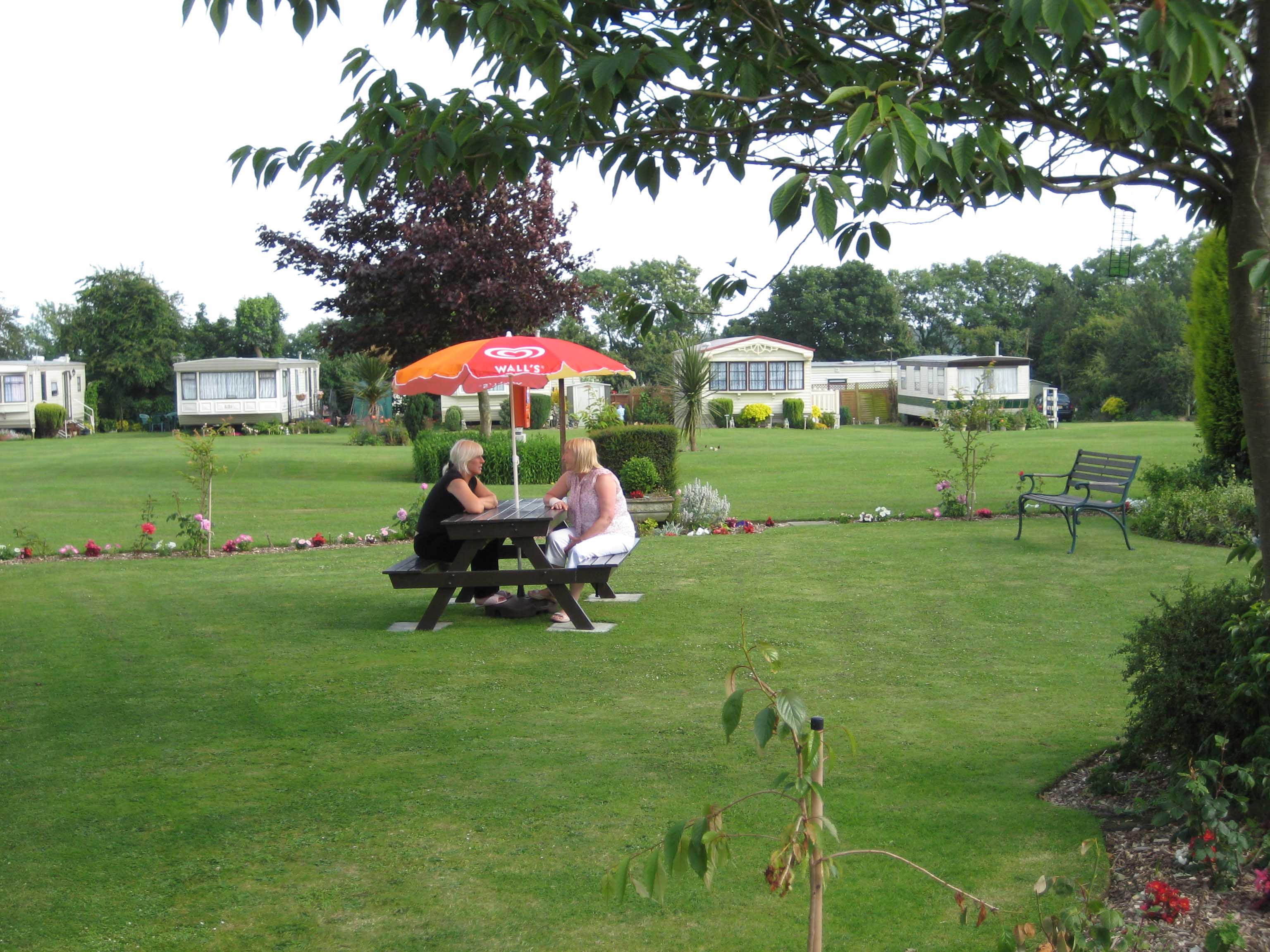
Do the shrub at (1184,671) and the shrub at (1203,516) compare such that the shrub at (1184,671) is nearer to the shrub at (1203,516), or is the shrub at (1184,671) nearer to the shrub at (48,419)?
the shrub at (1203,516)

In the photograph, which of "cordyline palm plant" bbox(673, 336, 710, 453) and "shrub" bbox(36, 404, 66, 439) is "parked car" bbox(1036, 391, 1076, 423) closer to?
"cordyline palm plant" bbox(673, 336, 710, 453)

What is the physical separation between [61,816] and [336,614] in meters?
4.00

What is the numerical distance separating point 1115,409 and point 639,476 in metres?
38.9

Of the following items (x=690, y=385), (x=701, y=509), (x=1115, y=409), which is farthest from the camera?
(x=1115, y=409)

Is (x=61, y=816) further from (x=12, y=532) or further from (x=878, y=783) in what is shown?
(x=12, y=532)

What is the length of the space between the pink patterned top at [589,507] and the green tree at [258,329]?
52515mm

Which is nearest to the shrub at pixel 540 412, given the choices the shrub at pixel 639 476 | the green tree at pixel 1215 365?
the shrub at pixel 639 476

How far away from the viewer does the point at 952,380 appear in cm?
4088

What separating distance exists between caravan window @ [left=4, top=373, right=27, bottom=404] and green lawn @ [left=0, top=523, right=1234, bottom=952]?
36138mm

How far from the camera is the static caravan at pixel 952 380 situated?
40.7 m

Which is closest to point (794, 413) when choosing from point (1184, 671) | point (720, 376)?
point (720, 376)

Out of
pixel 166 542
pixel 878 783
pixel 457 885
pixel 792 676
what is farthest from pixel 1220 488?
pixel 166 542

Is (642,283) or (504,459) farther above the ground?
(642,283)

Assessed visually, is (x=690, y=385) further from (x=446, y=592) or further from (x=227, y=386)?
(x=227, y=386)
